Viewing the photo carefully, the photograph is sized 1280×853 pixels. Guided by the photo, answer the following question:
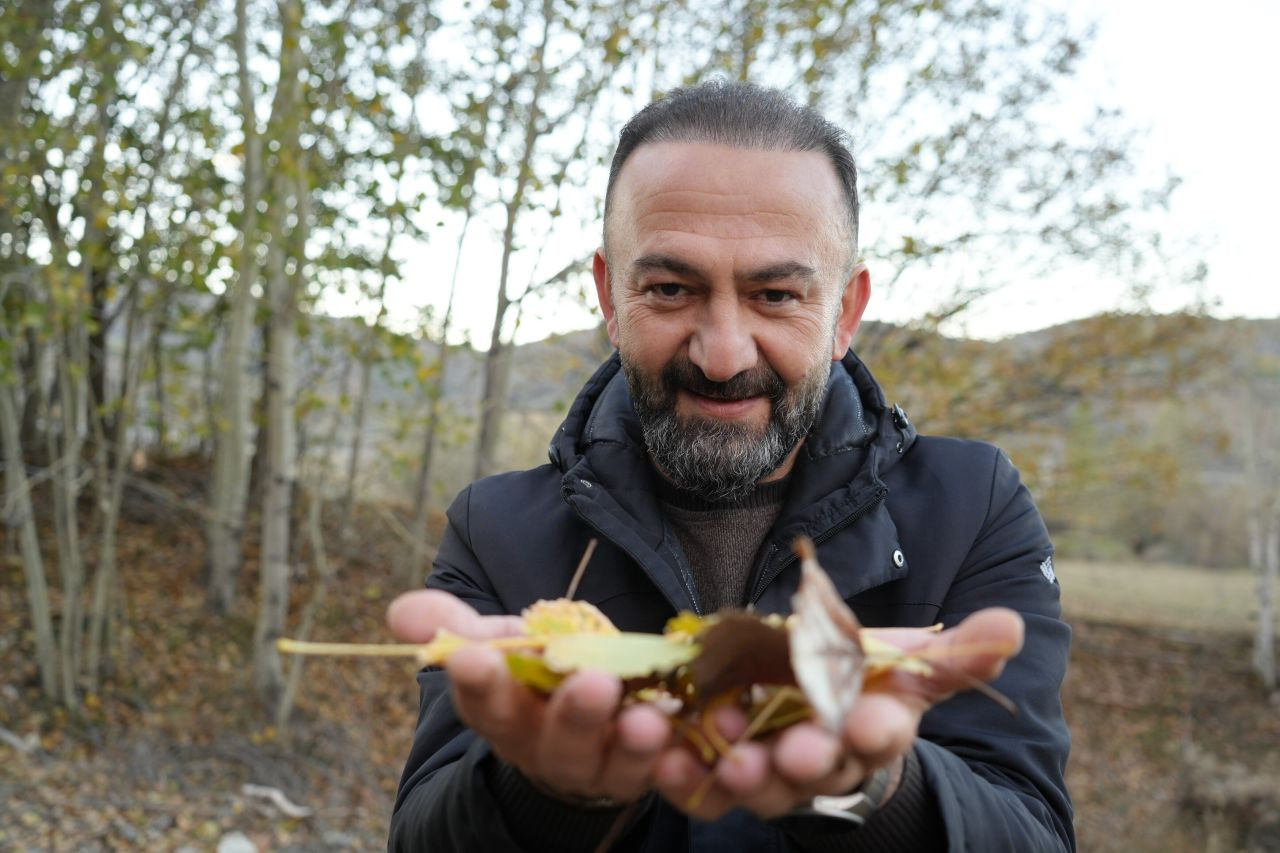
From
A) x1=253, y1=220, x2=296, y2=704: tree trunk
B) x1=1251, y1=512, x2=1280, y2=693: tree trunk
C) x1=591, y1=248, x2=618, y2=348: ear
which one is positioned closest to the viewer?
x1=591, y1=248, x2=618, y2=348: ear

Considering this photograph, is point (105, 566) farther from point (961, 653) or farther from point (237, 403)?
point (961, 653)

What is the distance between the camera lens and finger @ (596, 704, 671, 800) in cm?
110

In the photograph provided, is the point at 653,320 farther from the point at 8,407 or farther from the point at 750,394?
the point at 8,407

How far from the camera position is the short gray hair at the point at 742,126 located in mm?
2064

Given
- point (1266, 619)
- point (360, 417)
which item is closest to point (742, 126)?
point (360, 417)

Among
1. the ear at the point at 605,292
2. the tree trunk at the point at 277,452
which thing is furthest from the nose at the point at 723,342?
the tree trunk at the point at 277,452

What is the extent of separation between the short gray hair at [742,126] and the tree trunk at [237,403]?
242 inches

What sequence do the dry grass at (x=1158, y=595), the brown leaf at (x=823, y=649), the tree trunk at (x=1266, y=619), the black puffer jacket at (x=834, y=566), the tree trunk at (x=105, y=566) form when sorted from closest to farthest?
the brown leaf at (x=823, y=649)
the black puffer jacket at (x=834, y=566)
the tree trunk at (x=105, y=566)
the tree trunk at (x=1266, y=619)
the dry grass at (x=1158, y=595)

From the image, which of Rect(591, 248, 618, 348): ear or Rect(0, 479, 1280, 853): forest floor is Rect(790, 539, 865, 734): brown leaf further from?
Rect(0, 479, 1280, 853): forest floor

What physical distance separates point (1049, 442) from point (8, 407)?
13593mm

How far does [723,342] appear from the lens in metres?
1.92

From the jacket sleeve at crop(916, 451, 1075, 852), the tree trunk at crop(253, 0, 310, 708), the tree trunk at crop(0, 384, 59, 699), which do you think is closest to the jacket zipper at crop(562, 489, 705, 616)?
the jacket sleeve at crop(916, 451, 1075, 852)

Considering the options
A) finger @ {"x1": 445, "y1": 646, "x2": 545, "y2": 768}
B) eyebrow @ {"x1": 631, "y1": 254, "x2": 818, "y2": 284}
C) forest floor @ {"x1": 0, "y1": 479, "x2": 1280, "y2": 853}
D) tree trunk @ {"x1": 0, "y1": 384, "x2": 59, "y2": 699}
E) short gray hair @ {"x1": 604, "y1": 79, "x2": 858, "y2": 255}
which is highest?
short gray hair @ {"x1": 604, "y1": 79, "x2": 858, "y2": 255}

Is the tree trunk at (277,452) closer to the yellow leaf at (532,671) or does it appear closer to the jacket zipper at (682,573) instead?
the jacket zipper at (682,573)
